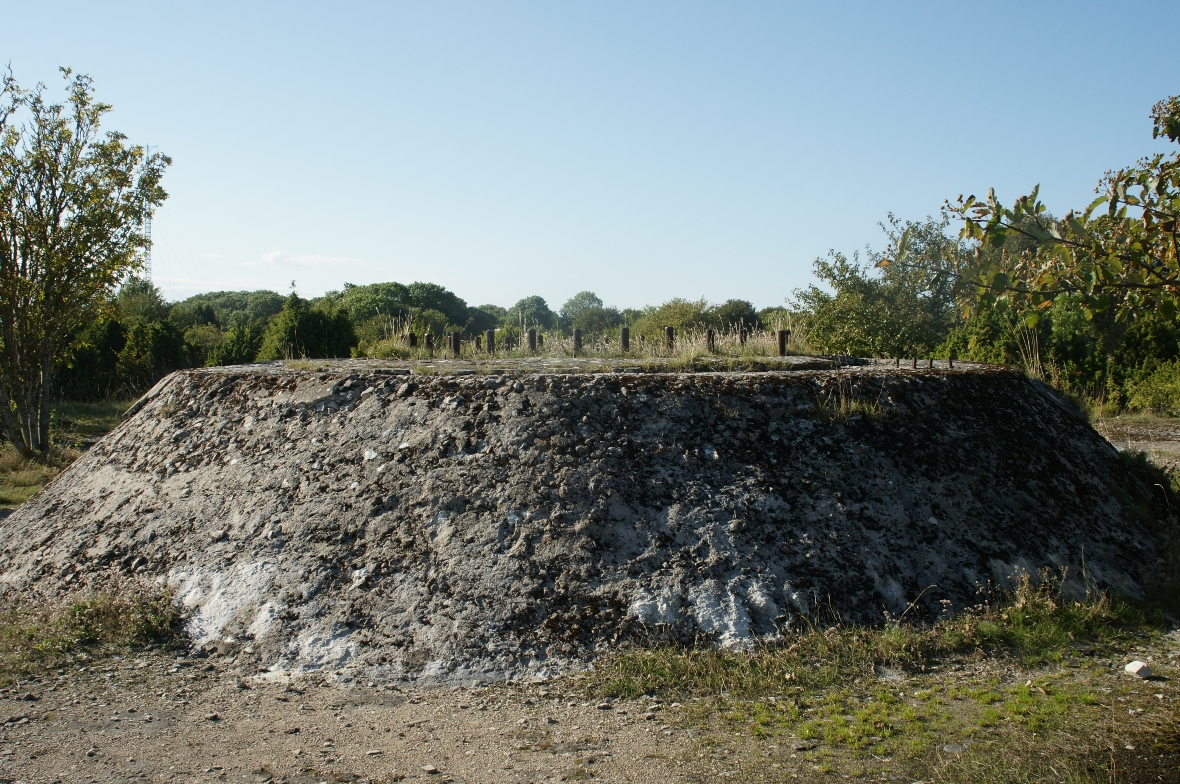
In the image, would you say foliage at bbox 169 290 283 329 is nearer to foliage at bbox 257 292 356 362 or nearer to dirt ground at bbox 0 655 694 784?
foliage at bbox 257 292 356 362

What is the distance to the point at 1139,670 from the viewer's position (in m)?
4.63

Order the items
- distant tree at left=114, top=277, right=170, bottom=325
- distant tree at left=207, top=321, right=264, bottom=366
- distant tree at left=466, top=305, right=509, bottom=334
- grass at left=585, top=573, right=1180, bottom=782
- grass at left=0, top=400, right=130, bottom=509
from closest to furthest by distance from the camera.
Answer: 1. grass at left=585, top=573, right=1180, bottom=782
2. grass at left=0, top=400, right=130, bottom=509
3. distant tree at left=207, top=321, right=264, bottom=366
4. distant tree at left=114, top=277, right=170, bottom=325
5. distant tree at left=466, top=305, right=509, bottom=334

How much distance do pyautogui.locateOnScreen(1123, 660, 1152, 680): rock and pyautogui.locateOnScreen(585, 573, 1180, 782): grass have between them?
0.18 ft

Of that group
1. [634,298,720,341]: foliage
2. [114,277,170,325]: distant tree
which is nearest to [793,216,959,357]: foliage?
[634,298,720,341]: foliage

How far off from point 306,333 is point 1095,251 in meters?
18.7

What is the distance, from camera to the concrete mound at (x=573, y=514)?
5.07 m

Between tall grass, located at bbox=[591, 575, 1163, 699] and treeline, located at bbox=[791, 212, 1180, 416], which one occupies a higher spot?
treeline, located at bbox=[791, 212, 1180, 416]

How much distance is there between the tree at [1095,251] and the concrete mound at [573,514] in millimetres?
1969

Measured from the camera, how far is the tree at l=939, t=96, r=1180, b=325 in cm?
393

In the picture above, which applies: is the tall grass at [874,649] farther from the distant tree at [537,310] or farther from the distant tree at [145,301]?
the distant tree at [537,310]

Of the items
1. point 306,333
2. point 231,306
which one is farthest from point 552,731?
point 231,306

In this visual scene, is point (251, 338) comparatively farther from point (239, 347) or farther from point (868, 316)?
point (868, 316)

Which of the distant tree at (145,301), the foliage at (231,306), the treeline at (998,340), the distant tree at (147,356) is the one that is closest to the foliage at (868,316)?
the treeline at (998,340)

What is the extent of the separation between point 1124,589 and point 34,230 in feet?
56.0
